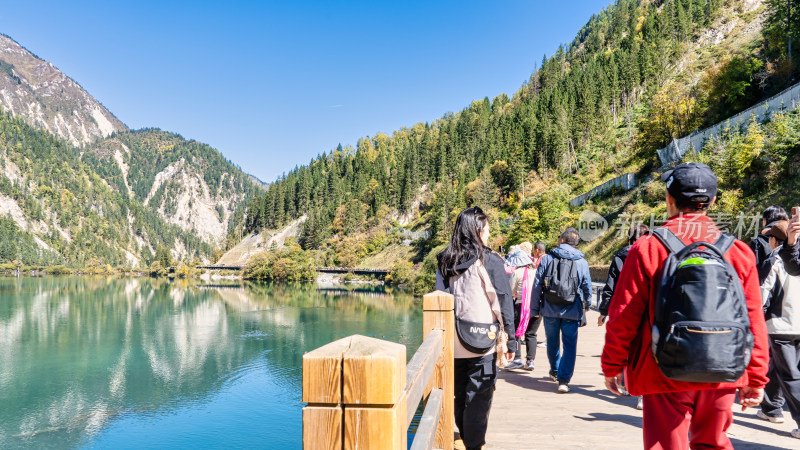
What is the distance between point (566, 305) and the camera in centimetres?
538

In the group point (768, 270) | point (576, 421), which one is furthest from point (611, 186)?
point (576, 421)

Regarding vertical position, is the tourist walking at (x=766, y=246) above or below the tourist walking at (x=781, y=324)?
above

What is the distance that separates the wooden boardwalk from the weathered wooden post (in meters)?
2.99

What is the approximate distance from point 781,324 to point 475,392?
2.83 m

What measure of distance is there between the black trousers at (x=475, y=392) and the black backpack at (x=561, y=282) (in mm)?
2159

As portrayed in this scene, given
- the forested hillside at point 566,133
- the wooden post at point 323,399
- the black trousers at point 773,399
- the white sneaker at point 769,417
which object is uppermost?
the forested hillside at point 566,133

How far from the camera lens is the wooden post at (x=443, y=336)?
3.09 metres

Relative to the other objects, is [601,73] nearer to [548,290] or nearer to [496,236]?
[496,236]

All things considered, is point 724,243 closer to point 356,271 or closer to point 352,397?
point 352,397

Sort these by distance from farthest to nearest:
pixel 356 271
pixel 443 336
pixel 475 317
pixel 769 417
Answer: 1. pixel 356 271
2. pixel 769 417
3. pixel 475 317
4. pixel 443 336

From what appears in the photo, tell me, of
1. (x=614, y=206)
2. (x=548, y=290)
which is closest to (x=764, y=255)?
(x=548, y=290)

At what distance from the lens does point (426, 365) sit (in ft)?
7.44

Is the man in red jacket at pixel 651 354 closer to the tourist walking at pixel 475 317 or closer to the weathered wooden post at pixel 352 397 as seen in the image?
the tourist walking at pixel 475 317

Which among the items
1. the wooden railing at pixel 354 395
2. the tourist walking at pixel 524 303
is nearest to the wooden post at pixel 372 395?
the wooden railing at pixel 354 395
